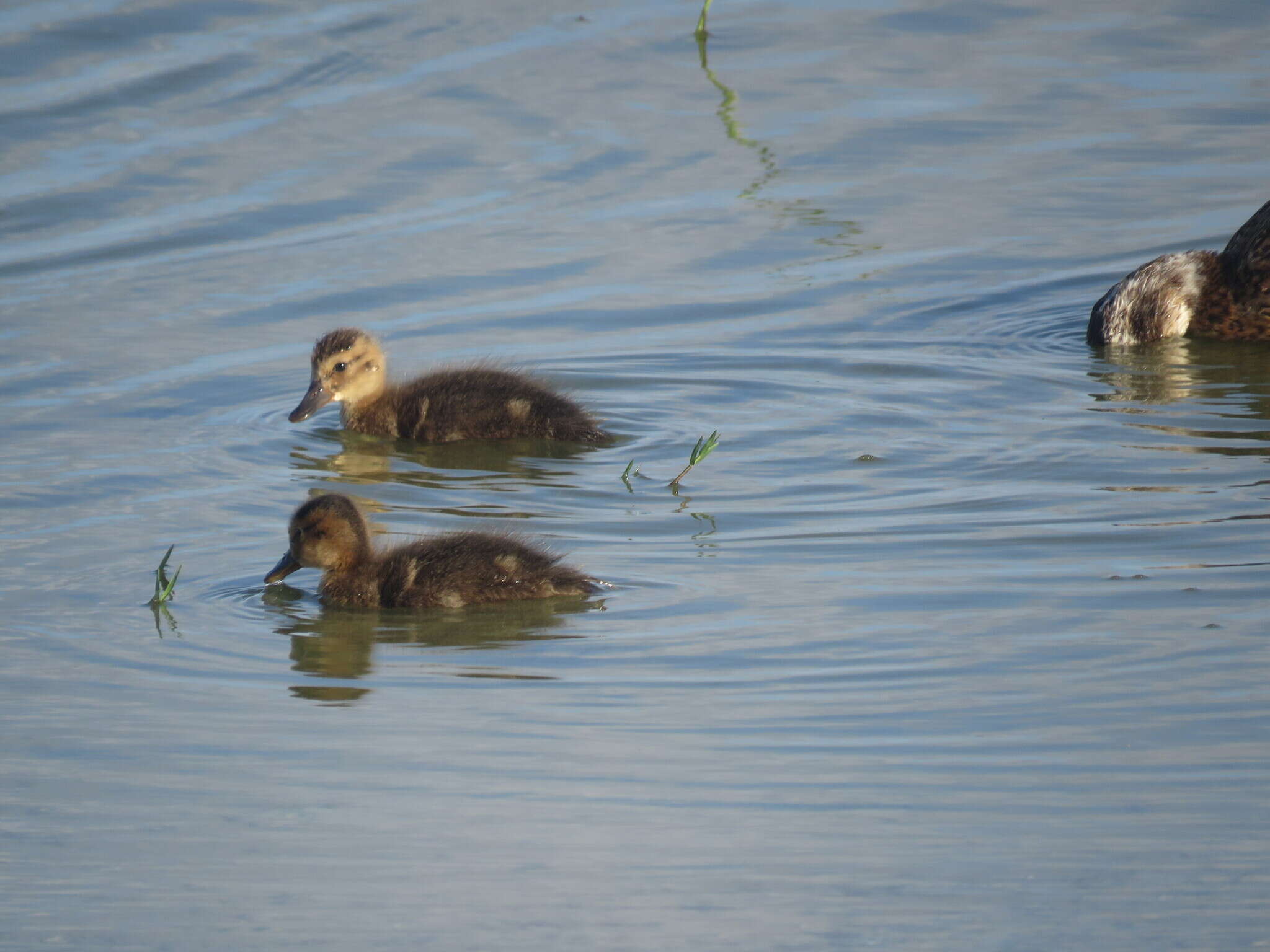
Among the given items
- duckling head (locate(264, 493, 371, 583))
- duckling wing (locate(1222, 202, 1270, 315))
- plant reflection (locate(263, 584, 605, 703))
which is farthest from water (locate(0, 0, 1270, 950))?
duckling wing (locate(1222, 202, 1270, 315))

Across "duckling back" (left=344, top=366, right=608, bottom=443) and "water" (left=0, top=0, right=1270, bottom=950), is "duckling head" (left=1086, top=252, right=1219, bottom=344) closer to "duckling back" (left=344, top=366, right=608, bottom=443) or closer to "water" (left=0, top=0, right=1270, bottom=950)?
"water" (left=0, top=0, right=1270, bottom=950)

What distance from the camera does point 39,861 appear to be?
3.89 metres

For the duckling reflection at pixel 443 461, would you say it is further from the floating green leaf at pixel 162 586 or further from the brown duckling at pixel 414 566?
the floating green leaf at pixel 162 586

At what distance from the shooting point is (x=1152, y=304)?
28.2 ft

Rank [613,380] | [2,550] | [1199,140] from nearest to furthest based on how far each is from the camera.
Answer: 1. [2,550]
2. [613,380]
3. [1199,140]

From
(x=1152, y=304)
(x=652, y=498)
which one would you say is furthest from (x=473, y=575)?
(x=1152, y=304)

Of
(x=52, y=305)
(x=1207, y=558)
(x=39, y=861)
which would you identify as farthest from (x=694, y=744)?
(x=52, y=305)

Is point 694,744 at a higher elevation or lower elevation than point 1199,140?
lower

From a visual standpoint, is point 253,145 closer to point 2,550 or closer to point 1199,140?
point 1199,140

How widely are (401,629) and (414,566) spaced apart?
0.24 meters

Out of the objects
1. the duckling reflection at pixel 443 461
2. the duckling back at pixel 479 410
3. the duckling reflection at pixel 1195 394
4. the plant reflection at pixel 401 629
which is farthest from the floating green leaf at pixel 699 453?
the duckling reflection at pixel 1195 394

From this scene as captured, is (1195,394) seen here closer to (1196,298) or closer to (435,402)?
(1196,298)

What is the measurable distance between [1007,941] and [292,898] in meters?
1.25

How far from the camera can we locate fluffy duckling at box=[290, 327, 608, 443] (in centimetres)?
745
